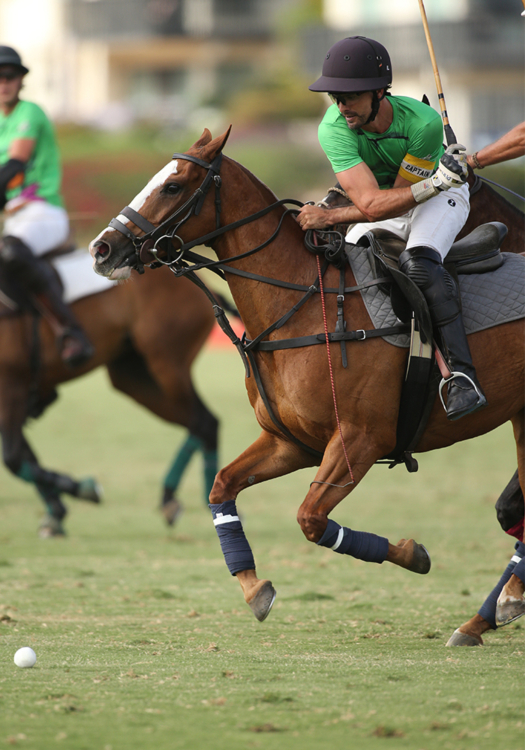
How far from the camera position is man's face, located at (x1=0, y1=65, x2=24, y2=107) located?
846cm

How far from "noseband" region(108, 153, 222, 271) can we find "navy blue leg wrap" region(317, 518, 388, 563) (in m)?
1.50

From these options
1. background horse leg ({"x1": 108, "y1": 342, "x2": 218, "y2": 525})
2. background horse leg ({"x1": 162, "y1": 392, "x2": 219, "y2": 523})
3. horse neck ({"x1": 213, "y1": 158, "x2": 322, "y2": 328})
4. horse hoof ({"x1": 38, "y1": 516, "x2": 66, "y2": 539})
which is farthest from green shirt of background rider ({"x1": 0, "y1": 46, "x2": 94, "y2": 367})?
horse neck ({"x1": 213, "y1": 158, "x2": 322, "y2": 328})

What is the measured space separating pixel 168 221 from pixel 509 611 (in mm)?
2497

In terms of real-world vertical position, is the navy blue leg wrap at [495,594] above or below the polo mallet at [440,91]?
below

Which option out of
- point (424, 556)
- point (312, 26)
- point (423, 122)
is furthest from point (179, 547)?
point (312, 26)

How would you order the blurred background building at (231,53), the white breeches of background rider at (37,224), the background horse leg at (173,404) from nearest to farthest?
the white breeches of background rider at (37,224) < the background horse leg at (173,404) < the blurred background building at (231,53)

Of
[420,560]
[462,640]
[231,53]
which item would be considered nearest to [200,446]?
[420,560]

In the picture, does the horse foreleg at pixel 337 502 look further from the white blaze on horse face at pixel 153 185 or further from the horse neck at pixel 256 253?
the white blaze on horse face at pixel 153 185

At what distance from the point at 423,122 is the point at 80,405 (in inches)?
497

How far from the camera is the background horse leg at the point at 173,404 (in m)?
9.49

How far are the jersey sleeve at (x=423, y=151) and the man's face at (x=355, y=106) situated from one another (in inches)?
10.0

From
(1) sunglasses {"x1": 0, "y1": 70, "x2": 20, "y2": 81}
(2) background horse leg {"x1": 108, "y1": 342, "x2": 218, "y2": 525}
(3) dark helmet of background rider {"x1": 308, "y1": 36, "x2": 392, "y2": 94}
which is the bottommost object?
(2) background horse leg {"x1": 108, "y1": 342, "x2": 218, "y2": 525}

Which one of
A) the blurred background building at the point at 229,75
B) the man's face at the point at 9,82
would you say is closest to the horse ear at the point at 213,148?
the man's face at the point at 9,82

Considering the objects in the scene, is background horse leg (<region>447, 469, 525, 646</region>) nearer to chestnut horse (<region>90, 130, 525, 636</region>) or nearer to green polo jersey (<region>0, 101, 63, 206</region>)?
chestnut horse (<region>90, 130, 525, 636</region>)
